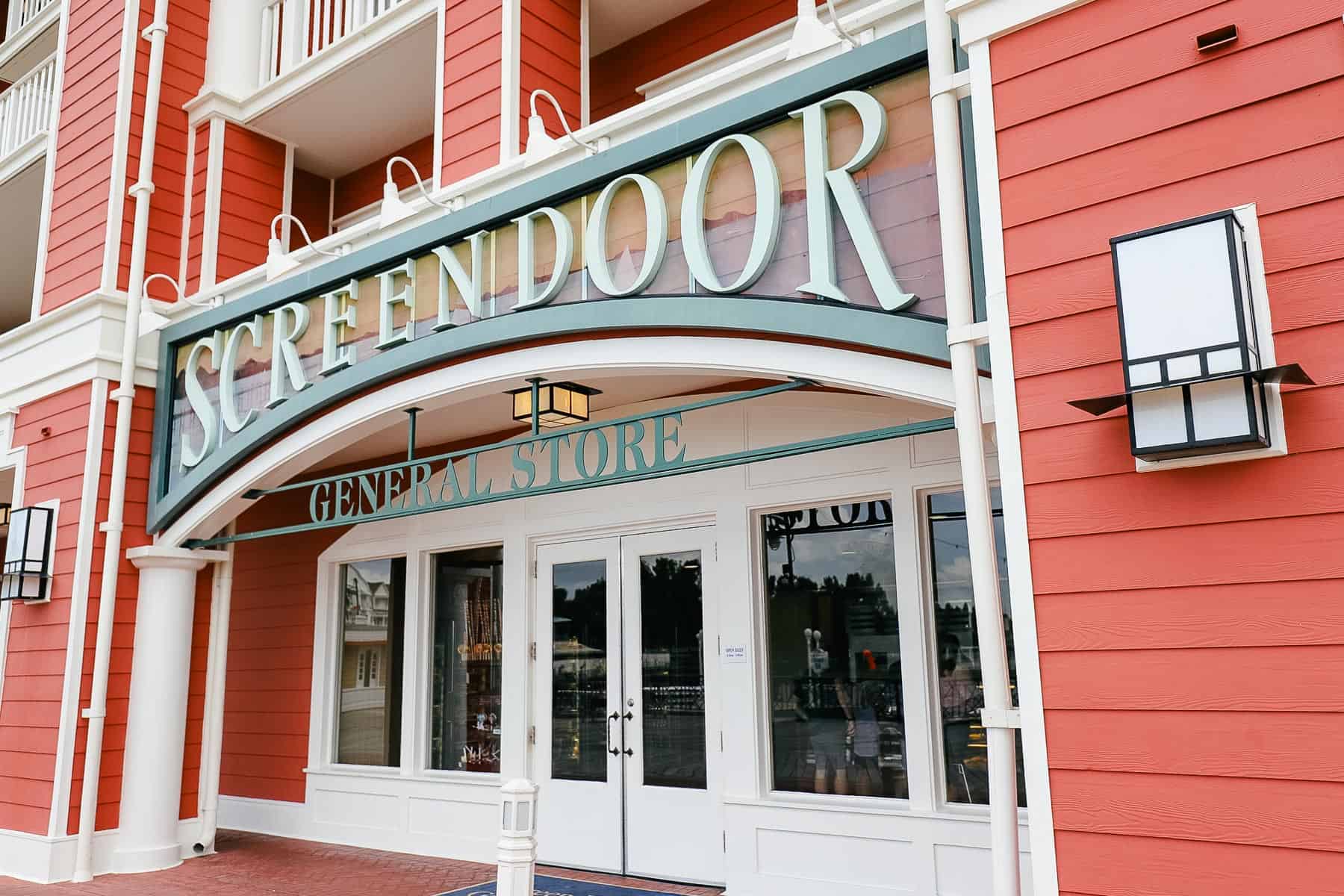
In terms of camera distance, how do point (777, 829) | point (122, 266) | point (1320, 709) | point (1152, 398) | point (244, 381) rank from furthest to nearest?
point (122, 266) < point (244, 381) < point (777, 829) < point (1152, 398) < point (1320, 709)

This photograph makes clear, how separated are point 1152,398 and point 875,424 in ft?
8.99

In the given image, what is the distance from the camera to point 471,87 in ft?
20.5

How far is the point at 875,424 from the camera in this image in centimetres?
555

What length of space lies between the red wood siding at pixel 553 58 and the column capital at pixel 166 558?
3.53 metres

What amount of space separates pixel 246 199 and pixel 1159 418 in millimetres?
7102

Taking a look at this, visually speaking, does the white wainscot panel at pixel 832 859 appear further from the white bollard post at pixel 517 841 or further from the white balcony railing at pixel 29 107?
the white balcony railing at pixel 29 107

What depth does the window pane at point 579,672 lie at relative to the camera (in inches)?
263

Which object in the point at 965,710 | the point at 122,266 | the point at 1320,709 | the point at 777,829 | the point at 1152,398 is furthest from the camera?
the point at 122,266

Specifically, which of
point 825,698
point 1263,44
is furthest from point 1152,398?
point 825,698

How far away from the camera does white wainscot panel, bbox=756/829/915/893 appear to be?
17.0 feet

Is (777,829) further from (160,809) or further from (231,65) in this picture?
(231,65)

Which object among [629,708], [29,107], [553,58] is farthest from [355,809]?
[29,107]

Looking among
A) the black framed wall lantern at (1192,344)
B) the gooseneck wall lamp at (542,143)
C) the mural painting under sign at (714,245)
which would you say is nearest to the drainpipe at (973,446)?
the mural painting under sign at (714,245)

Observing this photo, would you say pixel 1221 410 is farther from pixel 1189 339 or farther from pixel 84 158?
pixel 84 158
